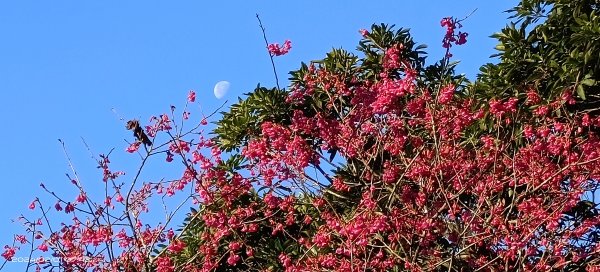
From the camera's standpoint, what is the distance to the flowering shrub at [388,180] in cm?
852

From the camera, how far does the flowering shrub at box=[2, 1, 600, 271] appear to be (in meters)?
8.52

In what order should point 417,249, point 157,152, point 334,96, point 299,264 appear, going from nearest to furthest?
point 417,249
point 157,152
point 299,264
point 334,96

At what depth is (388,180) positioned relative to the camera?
9.18m

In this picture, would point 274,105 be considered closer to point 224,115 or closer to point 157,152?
point 224,115

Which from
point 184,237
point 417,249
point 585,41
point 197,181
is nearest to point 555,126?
point 585,41

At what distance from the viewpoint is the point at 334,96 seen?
10305mm

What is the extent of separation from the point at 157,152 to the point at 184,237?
223 cm

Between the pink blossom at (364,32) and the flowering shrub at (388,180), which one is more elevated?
the pink blossom at (364,32)

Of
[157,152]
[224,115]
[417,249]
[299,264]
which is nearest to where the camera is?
[417,249]

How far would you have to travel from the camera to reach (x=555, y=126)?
8969 mm

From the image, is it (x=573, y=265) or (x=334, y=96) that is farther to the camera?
(x=334, y=96)

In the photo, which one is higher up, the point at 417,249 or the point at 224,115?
the point at 224,115

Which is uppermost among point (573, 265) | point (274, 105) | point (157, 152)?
point (274, 105)

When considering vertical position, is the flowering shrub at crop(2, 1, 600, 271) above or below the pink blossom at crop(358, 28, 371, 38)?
below
